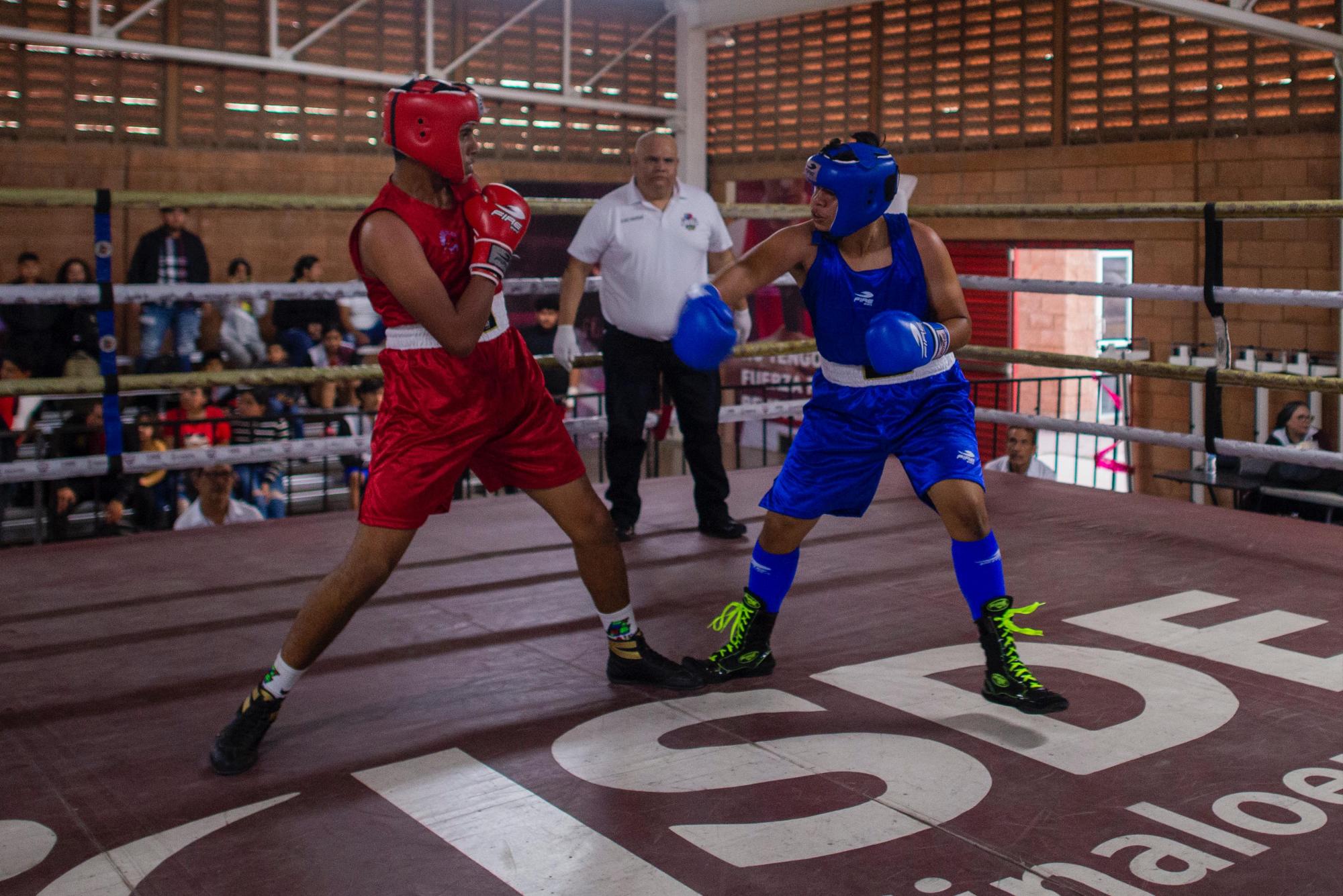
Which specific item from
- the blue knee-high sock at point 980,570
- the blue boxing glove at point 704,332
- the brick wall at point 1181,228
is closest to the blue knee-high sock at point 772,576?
the blue knee-high sock at point 980,570

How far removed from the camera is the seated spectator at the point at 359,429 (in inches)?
262

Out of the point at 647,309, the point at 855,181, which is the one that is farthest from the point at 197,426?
the point at 855,181

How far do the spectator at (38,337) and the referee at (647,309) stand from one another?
4.96m

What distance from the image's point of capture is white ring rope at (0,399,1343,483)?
4.04m

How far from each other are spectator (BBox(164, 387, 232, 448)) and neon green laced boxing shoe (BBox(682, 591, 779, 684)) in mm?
3826

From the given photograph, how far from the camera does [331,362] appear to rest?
27.8 feet

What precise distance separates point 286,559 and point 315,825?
2.02 metres

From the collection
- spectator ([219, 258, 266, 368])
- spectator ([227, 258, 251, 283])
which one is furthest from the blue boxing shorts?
spectator ([227, 258, 251, 283])

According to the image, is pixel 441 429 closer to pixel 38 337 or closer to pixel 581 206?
pixel 581 206

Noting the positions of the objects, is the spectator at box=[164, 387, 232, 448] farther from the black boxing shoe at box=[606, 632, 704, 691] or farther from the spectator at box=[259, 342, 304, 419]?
the black boxing shoe at box=[606, 632, 704, 691]

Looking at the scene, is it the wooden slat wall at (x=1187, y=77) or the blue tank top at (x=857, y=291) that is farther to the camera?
the wooden slat wall at (x=1187, y=77)

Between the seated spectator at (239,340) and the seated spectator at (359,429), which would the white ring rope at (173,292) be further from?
the seated spectator at (239,340)

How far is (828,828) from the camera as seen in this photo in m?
2.19

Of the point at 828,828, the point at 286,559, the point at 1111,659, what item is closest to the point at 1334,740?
the point at 1111,659
